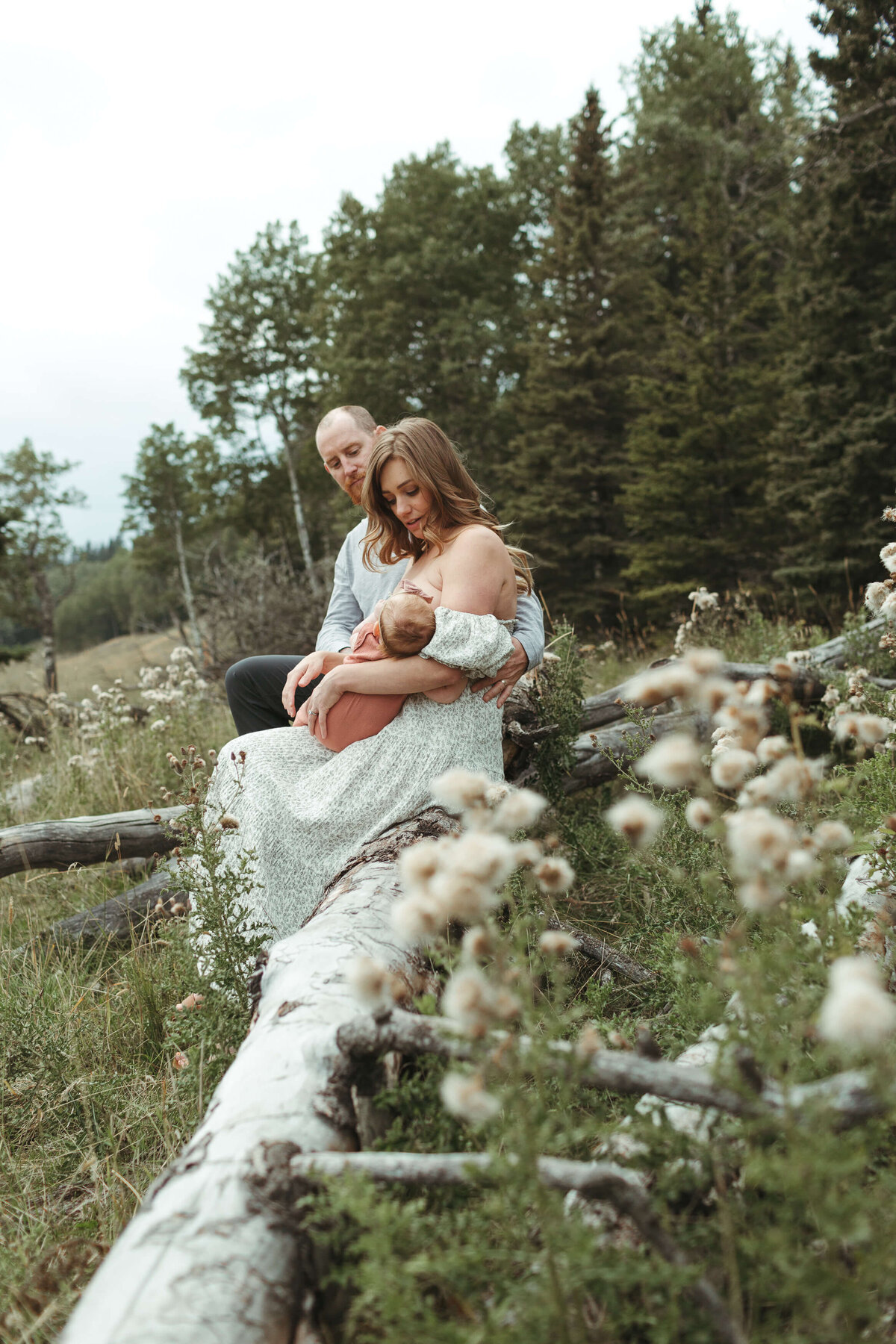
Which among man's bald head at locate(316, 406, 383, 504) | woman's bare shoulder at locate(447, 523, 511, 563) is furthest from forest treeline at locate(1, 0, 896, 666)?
woman's bare shoulder at locate(447, 523, 511, 563)

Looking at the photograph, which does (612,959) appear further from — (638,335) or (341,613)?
(638,335)

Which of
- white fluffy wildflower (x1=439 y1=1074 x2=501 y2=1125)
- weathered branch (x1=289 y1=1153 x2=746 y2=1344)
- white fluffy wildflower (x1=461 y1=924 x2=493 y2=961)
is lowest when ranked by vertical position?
weathered branch (x1=289 y1=1153 x2=746 y2=1344)

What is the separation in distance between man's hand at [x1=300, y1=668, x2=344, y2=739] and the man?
40cm

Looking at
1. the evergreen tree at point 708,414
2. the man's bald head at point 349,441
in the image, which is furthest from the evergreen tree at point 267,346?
the man's bald head at point 349,441

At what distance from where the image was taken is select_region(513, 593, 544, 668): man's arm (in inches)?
128

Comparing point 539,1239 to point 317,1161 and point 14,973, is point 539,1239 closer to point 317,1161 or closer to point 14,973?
point 317,1161

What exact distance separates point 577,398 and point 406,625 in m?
14.3

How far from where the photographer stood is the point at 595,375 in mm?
15953

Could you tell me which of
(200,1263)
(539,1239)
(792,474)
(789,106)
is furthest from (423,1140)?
(789,106)

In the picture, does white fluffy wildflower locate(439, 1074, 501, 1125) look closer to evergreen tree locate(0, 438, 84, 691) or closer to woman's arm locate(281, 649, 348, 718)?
woman's arm locate(281, 649, 348, 718)

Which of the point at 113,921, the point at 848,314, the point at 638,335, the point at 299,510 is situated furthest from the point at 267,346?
the point at 113,921

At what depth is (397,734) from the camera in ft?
8.96

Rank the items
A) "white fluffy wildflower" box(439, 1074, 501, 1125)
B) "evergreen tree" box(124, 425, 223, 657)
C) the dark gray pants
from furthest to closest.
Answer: "evergreen tree" box(124, 425, 223, 657) → the dark gray pants → "white fluffy wildflower" box(439, 1074, 501, 1125)

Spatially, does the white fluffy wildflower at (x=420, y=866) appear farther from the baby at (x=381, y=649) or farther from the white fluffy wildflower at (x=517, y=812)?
the baby at (x=381, y=649)
